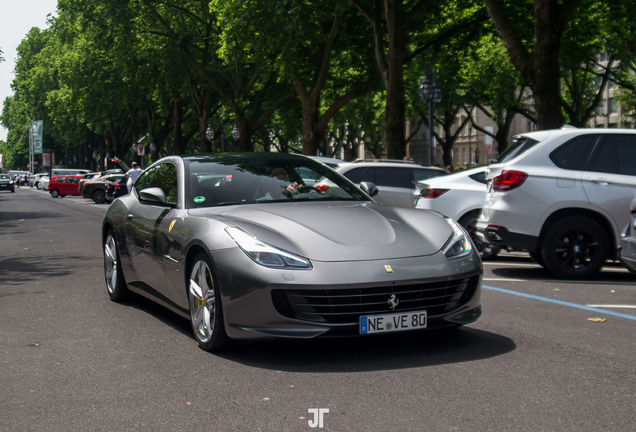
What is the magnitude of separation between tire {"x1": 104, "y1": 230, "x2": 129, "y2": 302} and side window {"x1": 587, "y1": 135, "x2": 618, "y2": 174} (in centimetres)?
545

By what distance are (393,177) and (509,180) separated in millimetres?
6122

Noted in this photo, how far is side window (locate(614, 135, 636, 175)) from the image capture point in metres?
9.41

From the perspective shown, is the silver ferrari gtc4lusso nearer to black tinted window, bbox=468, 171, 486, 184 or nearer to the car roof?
black tinted window, bbox=468, 171, 486, 184

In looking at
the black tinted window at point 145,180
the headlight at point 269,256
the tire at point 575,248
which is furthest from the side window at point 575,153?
the headlight at point 269,256

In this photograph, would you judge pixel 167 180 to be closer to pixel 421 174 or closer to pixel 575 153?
pixel 575 153

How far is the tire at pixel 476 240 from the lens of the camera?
459 inches

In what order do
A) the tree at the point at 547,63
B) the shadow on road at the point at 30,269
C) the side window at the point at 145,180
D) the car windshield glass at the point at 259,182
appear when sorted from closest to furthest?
1. the car windshield glass at the point at 259,182
2. the side window at the point at 145,180
3. the shadow on road at the point at 30,269
4. the tree at the point at 547,63

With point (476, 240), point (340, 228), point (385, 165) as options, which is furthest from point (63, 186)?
point (340, 228)

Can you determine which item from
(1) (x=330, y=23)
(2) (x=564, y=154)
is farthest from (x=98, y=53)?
(2) (x=564, y=154)

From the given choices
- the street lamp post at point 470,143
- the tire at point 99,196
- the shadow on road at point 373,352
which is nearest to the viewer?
the shadow on road at point 373,352

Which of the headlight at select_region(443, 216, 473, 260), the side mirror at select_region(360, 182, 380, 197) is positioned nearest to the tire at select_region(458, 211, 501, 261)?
the side mirror at select_region(360, 182, 380, 197)

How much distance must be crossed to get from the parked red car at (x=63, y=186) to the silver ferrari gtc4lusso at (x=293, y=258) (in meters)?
45.7

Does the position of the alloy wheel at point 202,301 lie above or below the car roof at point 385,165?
below

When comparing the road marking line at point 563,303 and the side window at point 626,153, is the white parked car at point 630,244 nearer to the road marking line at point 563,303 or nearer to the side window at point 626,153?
the road marking line at point 563,303
